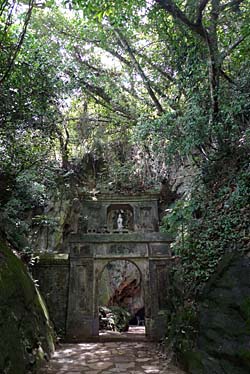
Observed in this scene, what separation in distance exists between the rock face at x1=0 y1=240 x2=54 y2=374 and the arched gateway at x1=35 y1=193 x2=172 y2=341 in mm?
2268

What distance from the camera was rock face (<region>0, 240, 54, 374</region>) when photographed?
382 cm

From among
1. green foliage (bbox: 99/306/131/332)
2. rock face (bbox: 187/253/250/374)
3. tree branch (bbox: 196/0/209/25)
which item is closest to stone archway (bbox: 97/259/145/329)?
green foliage (bbox: 99/306/131/332)

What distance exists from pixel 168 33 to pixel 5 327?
7539 millimetres

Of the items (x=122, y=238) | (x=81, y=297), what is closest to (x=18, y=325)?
(x=81, y=297)

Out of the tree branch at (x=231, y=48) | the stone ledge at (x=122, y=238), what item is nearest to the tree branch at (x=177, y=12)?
the tree branch at (x=231, y=48)

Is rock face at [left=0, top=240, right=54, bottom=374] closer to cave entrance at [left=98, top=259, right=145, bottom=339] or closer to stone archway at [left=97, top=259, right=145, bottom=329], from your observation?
cave entrance at [left=98, top=259, right=145, bottom=339]

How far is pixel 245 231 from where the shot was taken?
471 cm

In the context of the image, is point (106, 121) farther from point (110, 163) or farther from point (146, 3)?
point (146, 3)

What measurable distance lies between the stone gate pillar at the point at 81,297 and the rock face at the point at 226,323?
171 inches

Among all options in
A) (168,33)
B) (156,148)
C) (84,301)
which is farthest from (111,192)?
(168,33)

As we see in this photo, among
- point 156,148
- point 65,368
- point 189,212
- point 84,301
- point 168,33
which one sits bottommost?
point 65,368

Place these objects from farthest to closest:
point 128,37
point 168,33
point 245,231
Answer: point 128,37 → point 168,33 → point 245,231

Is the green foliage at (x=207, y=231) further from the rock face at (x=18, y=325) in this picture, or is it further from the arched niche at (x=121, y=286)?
the arched niche at (x=121, y=286)

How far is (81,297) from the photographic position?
8.54 meters
